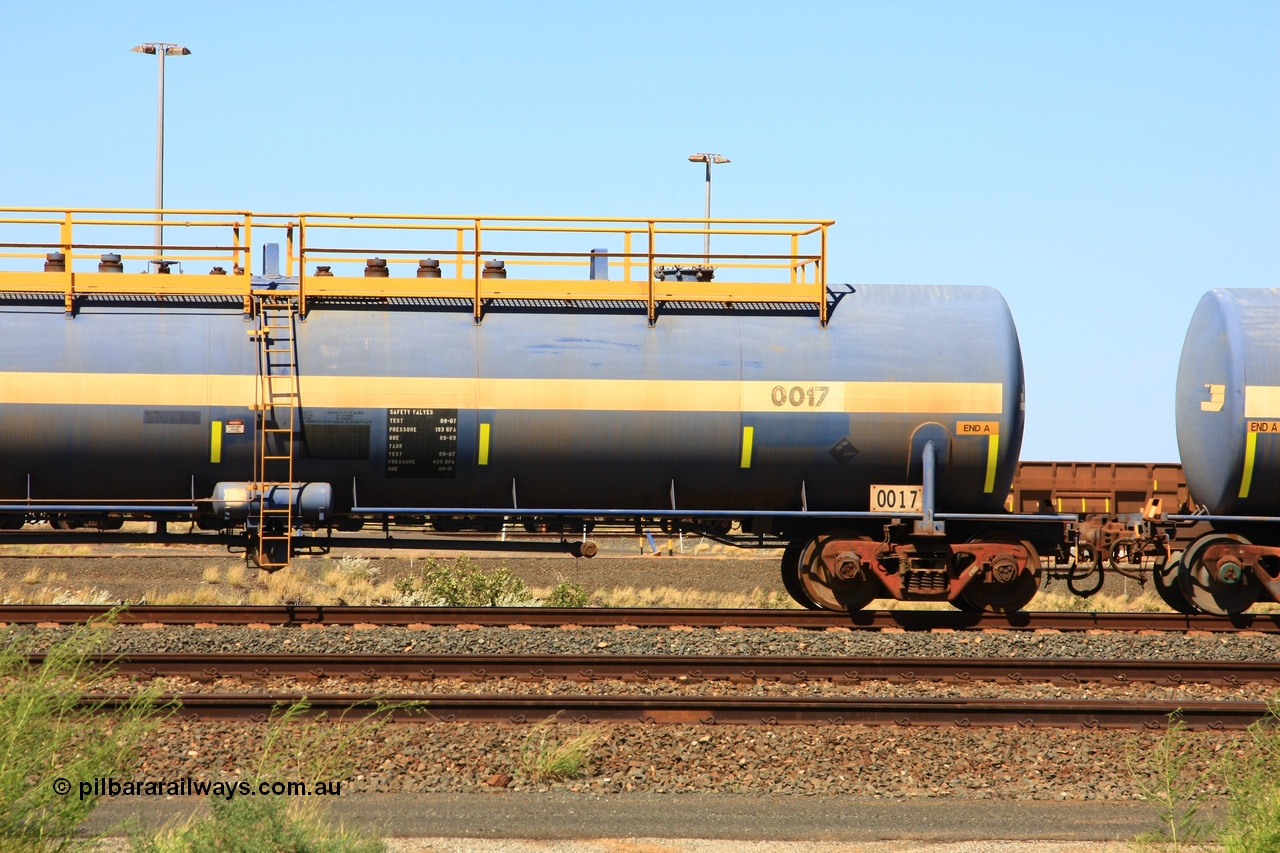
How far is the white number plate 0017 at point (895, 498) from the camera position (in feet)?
46.5

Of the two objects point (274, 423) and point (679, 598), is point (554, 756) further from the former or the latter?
point (679, 598)

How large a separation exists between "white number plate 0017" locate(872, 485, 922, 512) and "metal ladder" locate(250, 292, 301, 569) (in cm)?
730

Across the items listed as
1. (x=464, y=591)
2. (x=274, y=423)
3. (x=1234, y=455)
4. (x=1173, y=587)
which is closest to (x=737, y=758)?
(x=274, y=423)

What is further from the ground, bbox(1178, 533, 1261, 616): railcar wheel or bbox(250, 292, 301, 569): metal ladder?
bbox(250, 292, 301, 569): metal ladder

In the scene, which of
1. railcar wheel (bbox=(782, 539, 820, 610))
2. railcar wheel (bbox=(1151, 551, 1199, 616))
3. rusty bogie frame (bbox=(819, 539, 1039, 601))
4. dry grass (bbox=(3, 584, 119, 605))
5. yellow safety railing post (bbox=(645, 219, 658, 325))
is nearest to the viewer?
yellow safety railing post (bbox=(645, 219, 658, 325))

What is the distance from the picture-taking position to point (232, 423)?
13523 millimetres

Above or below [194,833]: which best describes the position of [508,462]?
above

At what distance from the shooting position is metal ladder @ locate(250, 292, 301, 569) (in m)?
13.5

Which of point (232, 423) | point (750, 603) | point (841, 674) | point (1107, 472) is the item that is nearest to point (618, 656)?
point (841, 674)

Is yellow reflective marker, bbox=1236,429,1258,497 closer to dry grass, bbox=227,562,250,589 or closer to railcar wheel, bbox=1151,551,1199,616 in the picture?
railcar wheel, bbox=1151,551,1199,616

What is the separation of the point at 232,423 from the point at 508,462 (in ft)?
11.1

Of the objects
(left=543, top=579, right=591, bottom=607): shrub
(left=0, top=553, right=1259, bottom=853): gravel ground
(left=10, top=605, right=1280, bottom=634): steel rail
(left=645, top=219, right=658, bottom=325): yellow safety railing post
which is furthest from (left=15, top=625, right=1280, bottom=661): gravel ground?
(left=543, top=579, right=591, bottom=607): shrub

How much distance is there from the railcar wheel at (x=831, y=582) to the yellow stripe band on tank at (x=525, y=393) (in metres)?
1.77

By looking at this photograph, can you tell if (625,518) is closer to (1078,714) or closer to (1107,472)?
(1078,714)
